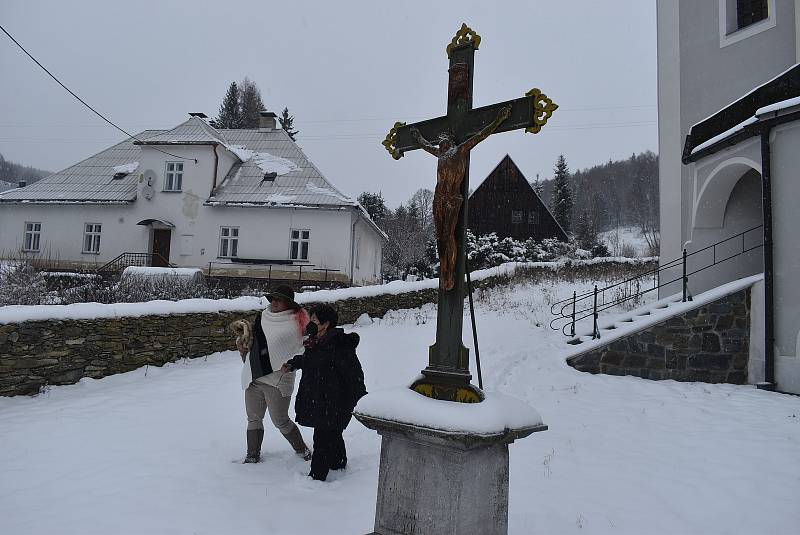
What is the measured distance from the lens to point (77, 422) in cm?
616

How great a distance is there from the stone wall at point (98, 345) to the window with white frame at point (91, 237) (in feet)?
53.6


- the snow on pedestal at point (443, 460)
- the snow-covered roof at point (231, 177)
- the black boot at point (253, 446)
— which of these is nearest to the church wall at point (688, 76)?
the black boot at point (253, 446)

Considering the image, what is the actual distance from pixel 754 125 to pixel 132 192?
2257 centimetres

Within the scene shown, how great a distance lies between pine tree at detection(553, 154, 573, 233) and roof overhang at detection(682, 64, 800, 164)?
32.0 m

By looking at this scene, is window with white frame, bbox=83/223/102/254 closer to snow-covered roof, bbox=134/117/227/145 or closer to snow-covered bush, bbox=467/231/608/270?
snow-covered roof, bbox=134/117/227/145

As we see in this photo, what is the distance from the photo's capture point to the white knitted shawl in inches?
191

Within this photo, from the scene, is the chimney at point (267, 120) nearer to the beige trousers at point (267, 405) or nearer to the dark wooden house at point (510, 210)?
the dark wooden house at point (510, 210)

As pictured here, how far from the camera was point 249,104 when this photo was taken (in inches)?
1766

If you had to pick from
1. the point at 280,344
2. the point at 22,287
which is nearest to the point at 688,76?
the point at 280,344

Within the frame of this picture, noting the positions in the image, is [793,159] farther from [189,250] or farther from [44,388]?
[189,250]

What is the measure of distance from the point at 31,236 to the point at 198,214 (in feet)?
25.2

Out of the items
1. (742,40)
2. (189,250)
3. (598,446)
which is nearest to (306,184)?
(189,250)

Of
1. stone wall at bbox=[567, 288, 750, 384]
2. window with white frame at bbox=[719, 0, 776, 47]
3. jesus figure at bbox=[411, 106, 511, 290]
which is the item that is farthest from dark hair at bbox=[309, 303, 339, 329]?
window with white frame at bbox=[719, 0, 776, 47]

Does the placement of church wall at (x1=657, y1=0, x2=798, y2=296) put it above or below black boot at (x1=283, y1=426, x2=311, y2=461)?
above
